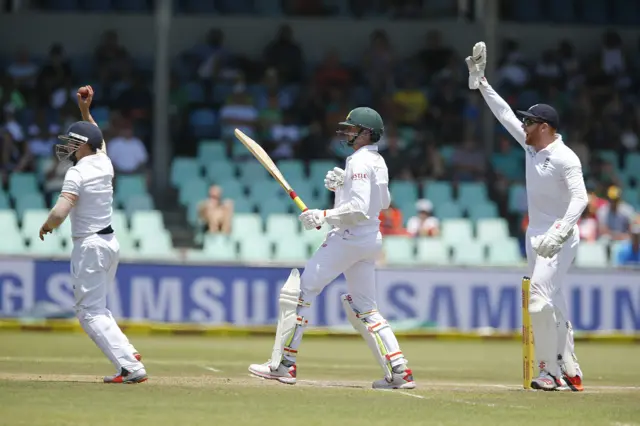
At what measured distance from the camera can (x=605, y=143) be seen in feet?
80.4

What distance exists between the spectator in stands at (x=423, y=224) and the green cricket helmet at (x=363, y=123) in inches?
371

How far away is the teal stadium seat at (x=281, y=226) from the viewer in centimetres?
2033

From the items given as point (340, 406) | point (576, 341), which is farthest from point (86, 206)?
point (576, 341)

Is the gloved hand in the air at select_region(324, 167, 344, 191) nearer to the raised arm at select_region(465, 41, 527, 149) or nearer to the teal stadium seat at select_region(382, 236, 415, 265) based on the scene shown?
the raised arm at select_region(465, 41, 527, 149)

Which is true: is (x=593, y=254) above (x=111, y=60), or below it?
below

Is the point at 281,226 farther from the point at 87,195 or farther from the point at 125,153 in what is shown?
the point at 87,195

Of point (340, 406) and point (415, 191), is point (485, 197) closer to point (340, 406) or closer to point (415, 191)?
point (415, 191)

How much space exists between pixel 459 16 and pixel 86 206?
17.3 meters

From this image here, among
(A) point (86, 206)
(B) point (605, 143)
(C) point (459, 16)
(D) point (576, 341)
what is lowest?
(D) point (576, 341)

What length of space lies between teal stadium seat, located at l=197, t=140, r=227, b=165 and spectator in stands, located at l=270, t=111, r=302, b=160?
2.80ft

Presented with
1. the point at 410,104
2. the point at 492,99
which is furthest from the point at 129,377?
the point at 410,104

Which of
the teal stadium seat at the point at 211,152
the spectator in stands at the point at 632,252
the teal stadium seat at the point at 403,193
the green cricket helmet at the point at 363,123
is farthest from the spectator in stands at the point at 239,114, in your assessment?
the green cricket helmet at the point at 363,123

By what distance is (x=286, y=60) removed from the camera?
24359 millimetres

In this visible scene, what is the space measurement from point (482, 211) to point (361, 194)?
11.1 metres
